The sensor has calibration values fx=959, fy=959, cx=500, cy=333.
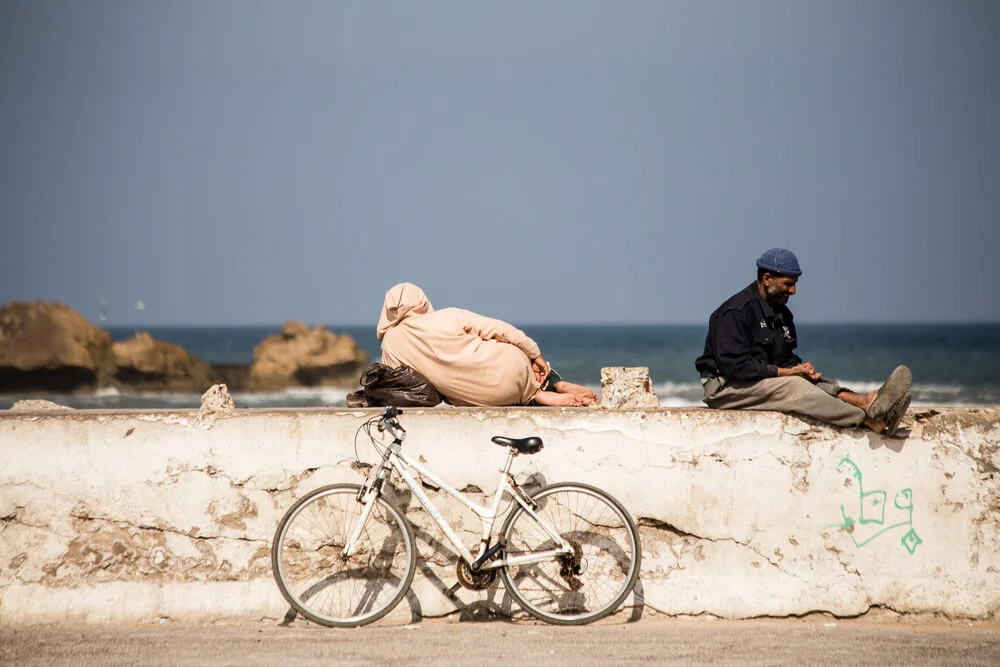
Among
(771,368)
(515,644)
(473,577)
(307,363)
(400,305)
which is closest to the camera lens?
(515,644)

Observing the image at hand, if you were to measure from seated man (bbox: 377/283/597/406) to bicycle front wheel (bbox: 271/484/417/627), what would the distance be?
3.17 ft

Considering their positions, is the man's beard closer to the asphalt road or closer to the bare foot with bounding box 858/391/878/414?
the bare foot with bounding box 858/391/878/414

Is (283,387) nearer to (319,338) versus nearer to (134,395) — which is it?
(319,338)

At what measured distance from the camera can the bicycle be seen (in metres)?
5.13

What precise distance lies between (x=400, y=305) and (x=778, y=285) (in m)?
2.33

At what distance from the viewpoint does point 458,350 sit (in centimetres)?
596

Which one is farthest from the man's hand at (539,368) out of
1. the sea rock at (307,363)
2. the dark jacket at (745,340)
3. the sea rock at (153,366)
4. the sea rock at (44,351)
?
the sea rock at (153,366)

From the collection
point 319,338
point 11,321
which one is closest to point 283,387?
point 319,338

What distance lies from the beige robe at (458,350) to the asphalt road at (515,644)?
1.37 metres

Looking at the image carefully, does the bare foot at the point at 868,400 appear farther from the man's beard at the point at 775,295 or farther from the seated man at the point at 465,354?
the seated man at the point at 465,354

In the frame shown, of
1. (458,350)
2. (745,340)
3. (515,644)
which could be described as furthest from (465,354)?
(515,644)

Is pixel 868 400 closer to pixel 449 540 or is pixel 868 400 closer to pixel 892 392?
pixel 892 392

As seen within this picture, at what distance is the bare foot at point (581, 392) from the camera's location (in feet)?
19.9

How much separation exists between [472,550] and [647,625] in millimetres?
1045
